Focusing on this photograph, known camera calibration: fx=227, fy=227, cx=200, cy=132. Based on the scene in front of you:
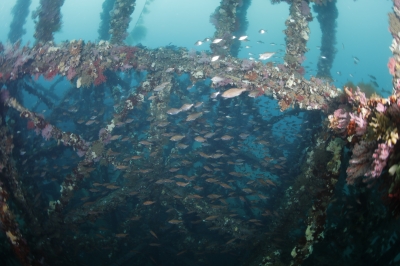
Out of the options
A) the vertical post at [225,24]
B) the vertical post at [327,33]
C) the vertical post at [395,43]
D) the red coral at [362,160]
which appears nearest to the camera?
the red coral at [362,160]

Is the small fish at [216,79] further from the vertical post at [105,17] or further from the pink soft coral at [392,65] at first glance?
the vertical post at [105,17]

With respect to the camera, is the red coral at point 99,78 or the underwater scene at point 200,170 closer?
the underwater scene at point 200,170

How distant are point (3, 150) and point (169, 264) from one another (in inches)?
223

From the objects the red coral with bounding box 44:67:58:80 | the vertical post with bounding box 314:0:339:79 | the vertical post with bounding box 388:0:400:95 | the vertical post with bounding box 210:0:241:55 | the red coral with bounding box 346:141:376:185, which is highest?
the red coral with bounding box 44:67:58:80

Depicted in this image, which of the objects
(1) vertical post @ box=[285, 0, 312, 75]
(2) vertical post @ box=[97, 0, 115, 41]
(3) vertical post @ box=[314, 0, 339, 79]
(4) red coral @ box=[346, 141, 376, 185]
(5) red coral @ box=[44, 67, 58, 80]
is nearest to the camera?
(4) red coral @ box=[346, 141, 376, 185]

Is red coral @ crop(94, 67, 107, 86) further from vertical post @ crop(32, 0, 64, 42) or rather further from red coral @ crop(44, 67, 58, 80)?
vertical post @ crop(32, 0, 64, 42)

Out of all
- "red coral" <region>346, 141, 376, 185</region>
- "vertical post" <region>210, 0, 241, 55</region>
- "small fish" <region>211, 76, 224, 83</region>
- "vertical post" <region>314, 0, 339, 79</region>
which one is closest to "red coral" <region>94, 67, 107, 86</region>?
"small fish" <region>211, 76, 224, 83</region>

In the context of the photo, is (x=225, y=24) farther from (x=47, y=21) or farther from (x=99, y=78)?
(x=47, y=21)

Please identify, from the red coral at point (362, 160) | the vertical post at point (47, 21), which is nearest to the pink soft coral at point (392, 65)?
the red coral at point (362, 160)

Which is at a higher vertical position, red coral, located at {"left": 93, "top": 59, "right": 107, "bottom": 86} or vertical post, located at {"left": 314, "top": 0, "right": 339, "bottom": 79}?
red coral, located at {"left": 93, "top": 59, "right": 107, "bottom": 86}

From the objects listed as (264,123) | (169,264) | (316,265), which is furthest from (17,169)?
(264,123)

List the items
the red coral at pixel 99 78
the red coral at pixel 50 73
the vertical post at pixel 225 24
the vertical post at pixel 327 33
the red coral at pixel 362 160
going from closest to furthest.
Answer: the red coral at pixel 362 160 → the red coral at pixel 99 78 → the red coral at pixel 50 73 → the vertical post at pixel 225 24 → the vertical post at pixel 327 33

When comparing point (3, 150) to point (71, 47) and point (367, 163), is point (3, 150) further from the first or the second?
point (367, 163)

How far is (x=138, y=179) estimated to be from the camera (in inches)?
300
